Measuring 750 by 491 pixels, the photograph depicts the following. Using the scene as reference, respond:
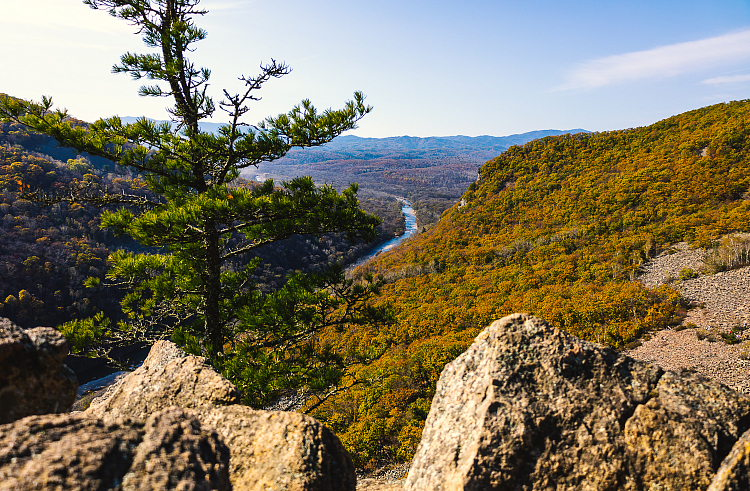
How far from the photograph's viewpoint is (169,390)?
3.14 metres

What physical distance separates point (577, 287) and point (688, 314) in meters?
4.95

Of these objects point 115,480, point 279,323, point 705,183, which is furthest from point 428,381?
point 705,183

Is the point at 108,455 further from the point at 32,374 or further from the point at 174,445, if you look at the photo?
the point at 32,374

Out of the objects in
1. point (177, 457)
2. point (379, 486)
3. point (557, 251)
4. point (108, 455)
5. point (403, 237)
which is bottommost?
point (403, 237)

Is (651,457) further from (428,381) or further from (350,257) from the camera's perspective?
(350,257)

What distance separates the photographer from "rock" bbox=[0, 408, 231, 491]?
144cm

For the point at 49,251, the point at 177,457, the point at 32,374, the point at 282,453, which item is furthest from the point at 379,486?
the point at 49,251

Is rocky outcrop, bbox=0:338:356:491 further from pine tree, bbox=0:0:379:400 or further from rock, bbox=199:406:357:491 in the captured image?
pine tree, bbox=0:0:379:400

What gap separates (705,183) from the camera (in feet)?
69.9

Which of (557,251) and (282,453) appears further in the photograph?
(557,251)

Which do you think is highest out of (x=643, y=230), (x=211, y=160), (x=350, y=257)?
(x=211, y=160)

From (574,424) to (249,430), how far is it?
2.42m

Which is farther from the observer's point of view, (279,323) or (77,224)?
(77,224)

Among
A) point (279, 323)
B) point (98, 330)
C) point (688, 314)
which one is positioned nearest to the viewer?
point (98, 330)
